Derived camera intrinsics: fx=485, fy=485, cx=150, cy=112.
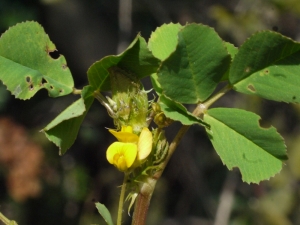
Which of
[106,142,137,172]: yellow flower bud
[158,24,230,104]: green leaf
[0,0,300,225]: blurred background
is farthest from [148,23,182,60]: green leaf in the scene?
[0,0,300,225]: blurred background

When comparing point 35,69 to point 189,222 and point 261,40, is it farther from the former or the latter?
point 189,222

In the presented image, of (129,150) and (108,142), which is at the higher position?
(129,150)

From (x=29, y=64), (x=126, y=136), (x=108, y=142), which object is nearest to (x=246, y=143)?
(x=126, y=136)

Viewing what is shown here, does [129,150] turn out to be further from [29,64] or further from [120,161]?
[29,64]

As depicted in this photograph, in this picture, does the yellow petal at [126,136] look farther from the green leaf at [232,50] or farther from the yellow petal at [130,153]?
the green leaf at [232,50]

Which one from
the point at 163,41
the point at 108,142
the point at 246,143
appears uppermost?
the point at 163,41

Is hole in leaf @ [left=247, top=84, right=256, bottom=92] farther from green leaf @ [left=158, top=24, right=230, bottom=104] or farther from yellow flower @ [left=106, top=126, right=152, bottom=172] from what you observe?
yellow flower @ [left=106, top=126, right=152, bottom=172]

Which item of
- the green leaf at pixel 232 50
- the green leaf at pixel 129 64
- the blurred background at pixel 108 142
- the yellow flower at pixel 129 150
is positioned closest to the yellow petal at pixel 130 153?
the yellow flower at pixel 129 150
